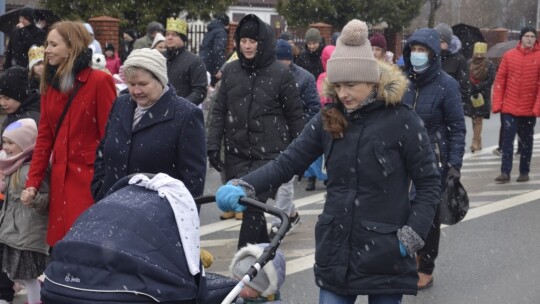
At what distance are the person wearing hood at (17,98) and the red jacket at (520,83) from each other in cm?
710

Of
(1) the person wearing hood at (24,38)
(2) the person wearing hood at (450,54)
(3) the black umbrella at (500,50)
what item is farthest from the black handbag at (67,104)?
(3) the black umbrella at (500,50)

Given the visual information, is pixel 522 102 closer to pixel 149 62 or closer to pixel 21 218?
pixel 21 218

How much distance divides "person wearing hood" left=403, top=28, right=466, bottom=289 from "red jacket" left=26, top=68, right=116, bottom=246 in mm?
2174

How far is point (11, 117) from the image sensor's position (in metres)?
7.78

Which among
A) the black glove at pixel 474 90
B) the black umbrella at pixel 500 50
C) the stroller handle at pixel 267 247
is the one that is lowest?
the black umbrella at pixel 500 50

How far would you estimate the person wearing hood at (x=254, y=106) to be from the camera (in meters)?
8.51

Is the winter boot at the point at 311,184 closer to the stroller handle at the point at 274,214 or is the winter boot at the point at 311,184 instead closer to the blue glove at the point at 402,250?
the blue glove at the point at 402,250

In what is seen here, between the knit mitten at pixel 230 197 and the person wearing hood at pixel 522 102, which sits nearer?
the knit mitten at pixel 230 197

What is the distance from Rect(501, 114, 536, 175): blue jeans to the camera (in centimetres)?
1327

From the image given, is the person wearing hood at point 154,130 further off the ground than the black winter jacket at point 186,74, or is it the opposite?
the person wearing hood at point 154,130

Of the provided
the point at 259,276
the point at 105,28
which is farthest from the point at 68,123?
the point at 105,28

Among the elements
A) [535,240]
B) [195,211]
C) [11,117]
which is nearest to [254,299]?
[195,211]

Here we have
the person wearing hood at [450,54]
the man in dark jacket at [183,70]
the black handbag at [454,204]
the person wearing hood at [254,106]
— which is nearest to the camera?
the black handbag at [454,204]

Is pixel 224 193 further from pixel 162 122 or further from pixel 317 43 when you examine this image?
pixel 317 43
